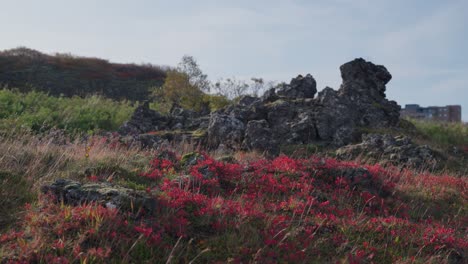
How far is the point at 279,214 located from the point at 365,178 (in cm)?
333

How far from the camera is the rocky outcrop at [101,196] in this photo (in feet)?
18.2

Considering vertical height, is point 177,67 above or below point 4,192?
above

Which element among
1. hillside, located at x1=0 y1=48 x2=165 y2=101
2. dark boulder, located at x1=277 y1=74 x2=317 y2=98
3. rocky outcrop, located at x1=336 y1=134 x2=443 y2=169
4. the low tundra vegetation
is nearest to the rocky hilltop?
dark boulder, located at x1=277 y1=74 x2=317 y2=98

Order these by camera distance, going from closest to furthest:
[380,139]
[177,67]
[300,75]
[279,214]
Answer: [279,214], [380,139], [300,75], [177,67]

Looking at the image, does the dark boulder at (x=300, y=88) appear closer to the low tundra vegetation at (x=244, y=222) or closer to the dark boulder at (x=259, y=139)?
the dark boulder at (x=259, y=139)

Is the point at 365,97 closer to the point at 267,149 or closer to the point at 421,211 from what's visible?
the point at 267,149

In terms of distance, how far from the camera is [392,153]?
1455 cm

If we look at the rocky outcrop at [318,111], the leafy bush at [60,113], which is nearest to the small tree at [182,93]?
the leafy bush at [60,113]

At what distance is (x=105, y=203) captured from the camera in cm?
551

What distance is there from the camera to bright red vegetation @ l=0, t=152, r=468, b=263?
475 centimetres

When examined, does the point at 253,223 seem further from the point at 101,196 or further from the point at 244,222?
the point at 101,196

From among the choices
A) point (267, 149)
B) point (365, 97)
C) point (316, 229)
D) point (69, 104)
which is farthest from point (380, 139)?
point (69, 104)

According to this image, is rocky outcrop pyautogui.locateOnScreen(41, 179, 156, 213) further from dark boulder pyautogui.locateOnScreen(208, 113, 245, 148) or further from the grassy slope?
dark boulder pyautogui.locateOnScreen(208, 113, 245, 148)

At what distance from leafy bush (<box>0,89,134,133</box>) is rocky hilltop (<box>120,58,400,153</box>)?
7.66 ft
